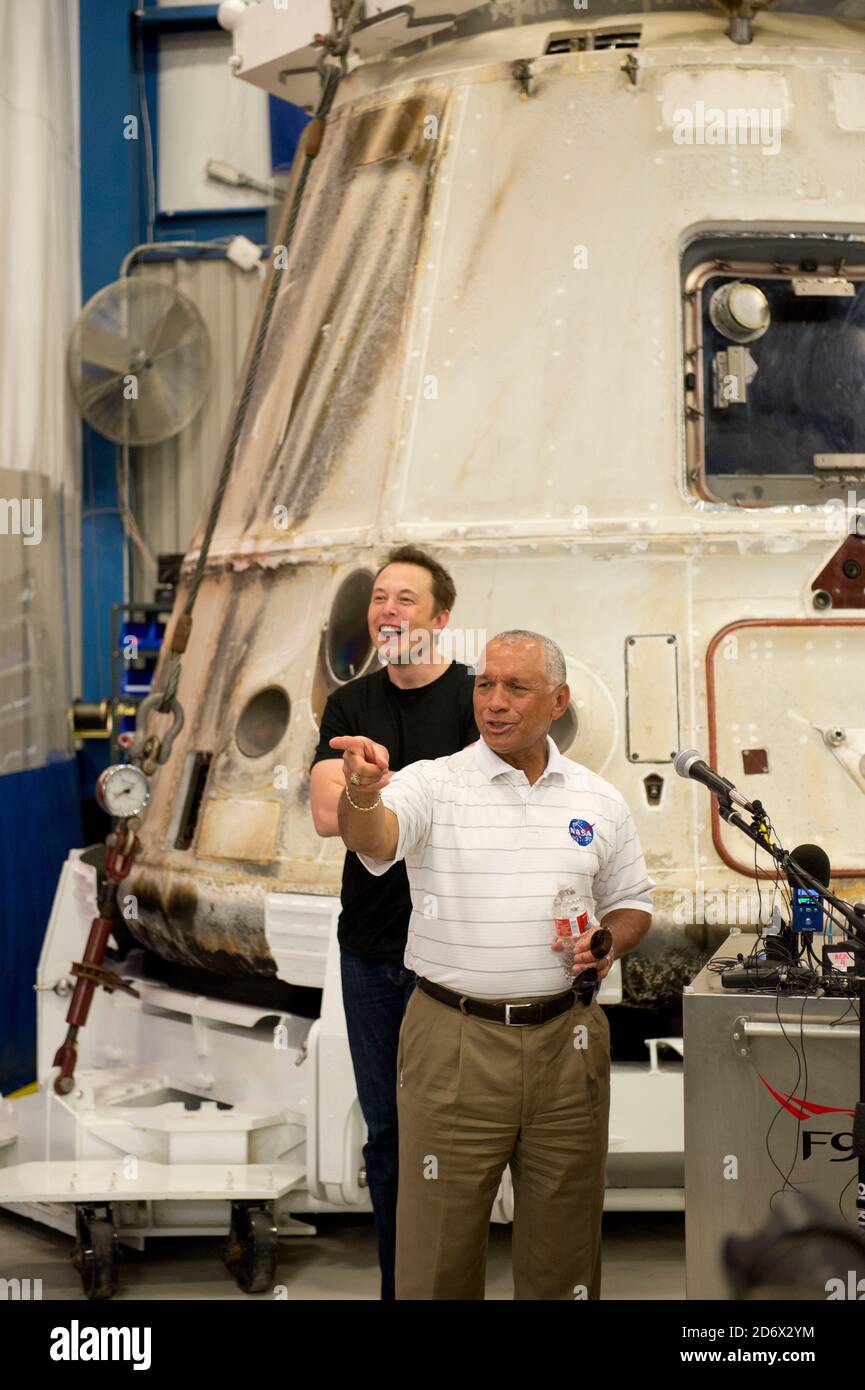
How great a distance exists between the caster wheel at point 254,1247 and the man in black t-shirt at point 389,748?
702mm

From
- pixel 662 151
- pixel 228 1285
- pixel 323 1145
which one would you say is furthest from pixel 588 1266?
pixel 662 151

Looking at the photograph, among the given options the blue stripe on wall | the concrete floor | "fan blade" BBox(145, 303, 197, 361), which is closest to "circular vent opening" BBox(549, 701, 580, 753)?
the concrete floor

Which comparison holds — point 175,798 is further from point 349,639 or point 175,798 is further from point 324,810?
point 324,810

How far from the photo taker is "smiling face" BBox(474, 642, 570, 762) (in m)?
2.52

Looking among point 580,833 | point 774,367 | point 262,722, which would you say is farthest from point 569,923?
point 774,367

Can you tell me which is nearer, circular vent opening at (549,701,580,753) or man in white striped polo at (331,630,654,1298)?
man in white striped polo at (331,630,654,1298)

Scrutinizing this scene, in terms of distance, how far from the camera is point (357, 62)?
15.2ft

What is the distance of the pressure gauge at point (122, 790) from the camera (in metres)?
→ 4.18

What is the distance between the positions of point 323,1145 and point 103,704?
3.52 m

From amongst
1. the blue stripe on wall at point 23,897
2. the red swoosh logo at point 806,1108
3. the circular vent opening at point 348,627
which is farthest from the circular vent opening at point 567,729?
the blue stripe on wall at point 23,897

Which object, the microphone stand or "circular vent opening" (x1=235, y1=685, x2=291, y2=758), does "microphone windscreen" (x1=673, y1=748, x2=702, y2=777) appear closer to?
the microphone stand

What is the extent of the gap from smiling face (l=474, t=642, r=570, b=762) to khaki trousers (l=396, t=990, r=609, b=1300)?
1.44ft

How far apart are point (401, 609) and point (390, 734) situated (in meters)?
0.24

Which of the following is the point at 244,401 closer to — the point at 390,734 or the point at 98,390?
the point at 390,734
